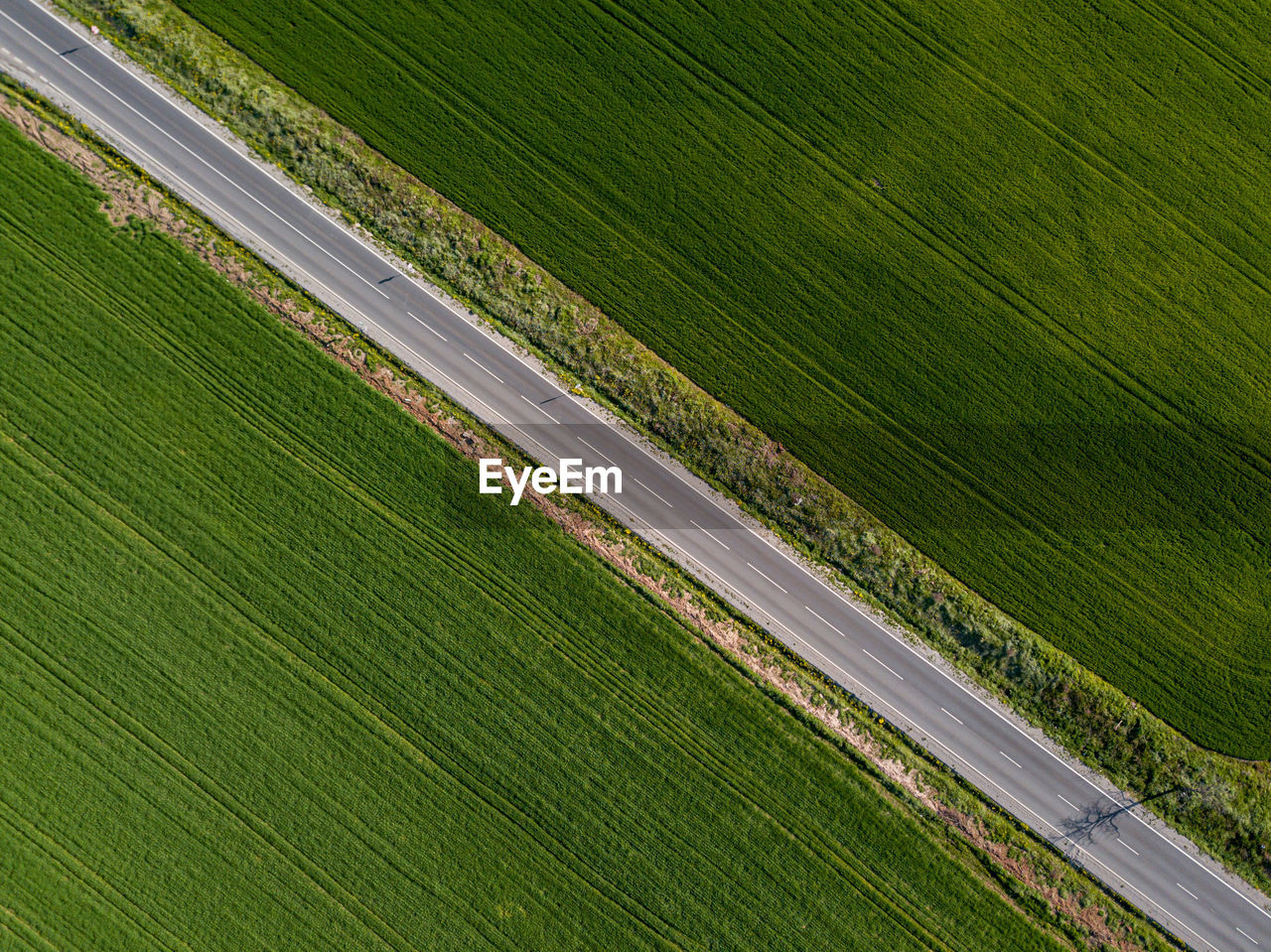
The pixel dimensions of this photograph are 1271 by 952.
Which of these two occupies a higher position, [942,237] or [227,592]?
[942,237]

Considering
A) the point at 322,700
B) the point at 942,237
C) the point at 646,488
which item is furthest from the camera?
the point at 942,237

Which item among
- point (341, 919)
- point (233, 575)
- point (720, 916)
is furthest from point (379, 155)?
point (720, 916)

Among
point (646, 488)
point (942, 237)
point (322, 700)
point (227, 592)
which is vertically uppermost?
point (942, 237)

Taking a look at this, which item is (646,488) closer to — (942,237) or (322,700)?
(322,700)

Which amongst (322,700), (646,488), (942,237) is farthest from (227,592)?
(942,237)

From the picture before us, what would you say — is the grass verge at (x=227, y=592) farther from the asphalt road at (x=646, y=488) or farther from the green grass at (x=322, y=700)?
the asphalt road at (x=646, y=488)

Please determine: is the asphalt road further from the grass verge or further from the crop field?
the crop field

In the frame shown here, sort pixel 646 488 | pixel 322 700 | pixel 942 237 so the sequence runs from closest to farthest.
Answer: pixel 322 700 < pixel 646 488 < pixel 942 237

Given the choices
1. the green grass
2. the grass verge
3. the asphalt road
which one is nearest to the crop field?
the asphalt road

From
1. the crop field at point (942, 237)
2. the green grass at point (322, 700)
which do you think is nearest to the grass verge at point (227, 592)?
the green grass at point (322, 700)
